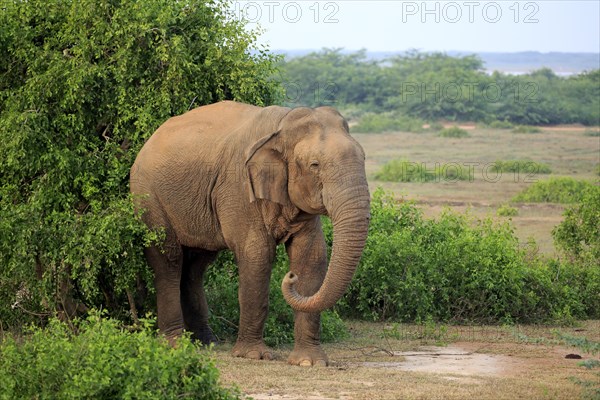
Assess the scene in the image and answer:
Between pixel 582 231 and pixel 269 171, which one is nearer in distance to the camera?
pixel 269 171

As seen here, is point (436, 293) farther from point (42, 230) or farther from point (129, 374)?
point (129, 374)

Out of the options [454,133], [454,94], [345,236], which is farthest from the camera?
[454,94]

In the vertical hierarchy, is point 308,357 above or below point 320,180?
below

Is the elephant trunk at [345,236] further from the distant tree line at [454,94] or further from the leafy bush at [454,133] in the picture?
the distant tree line at [454,94]

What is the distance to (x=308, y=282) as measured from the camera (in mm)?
9922

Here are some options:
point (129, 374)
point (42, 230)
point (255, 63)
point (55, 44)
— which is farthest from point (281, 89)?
point (129, 374)

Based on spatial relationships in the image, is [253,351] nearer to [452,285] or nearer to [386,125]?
[452,285]

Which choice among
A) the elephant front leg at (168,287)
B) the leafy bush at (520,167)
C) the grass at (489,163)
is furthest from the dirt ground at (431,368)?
the leafy bush at (520,167)

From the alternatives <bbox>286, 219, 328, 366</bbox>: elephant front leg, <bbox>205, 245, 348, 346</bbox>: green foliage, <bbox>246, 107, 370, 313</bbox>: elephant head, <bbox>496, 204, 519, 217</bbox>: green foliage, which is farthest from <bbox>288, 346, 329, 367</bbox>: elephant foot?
<bbox>496, 204, 519, 217</bbox>: green foliage

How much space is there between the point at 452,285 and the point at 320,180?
375 cm

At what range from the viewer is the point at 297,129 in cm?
970

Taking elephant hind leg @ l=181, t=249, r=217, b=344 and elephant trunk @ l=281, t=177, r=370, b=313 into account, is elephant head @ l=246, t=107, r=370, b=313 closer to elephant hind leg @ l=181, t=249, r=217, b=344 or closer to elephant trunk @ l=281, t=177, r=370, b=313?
elephant trunk @ l=281, t=177, r=370, b=313

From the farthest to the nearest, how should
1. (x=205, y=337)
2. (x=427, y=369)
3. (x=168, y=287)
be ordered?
(x=205, y=337) → (x=168, y=287) → (x=427, y=369)

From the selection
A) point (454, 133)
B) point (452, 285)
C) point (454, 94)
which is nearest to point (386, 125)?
point (454, 133)
